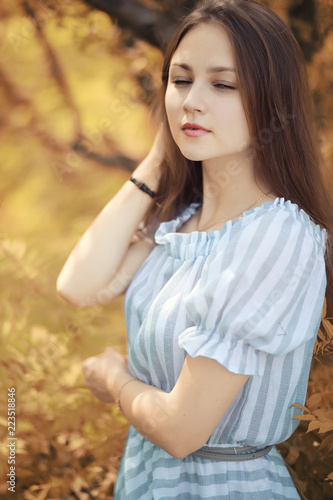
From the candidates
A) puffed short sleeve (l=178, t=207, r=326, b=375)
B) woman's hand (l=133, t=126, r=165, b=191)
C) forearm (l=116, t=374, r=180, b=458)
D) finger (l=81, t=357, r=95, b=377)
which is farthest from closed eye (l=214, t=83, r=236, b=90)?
finger (l=81, t=357, r=95, b=377)

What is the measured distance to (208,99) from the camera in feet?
3.60

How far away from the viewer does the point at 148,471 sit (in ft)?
3.97

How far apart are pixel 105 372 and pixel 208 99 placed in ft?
2.29

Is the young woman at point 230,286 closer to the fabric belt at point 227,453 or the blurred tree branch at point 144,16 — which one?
the fabric belt at point 227,453

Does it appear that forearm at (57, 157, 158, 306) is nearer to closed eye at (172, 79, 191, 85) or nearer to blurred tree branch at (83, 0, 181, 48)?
closed eye at (172, 79, 191, 85)

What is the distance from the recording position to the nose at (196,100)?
3.61 feet

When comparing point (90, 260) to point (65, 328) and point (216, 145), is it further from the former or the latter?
point (65, 328)

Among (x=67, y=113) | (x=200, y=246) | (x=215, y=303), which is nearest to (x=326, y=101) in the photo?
(x=200, y=246)

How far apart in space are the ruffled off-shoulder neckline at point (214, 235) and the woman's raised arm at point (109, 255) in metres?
0.14

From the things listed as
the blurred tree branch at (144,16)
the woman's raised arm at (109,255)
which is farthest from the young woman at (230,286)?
the blurred tree branch at (144,16)

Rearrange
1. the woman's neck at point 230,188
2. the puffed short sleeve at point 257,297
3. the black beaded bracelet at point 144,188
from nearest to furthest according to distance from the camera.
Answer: the puffed short sleeve at point 257,297 < the woman's neck at point 230,188 < the black beaded bracelet at point 144,188

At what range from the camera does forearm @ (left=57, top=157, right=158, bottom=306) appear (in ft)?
4.65

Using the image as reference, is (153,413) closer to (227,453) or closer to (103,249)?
(227,453)

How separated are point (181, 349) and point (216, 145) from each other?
0.44m
